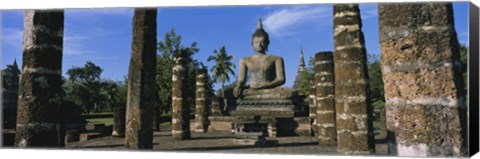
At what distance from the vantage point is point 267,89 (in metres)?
12.8

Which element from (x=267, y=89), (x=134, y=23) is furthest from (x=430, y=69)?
(x=267, y=89)

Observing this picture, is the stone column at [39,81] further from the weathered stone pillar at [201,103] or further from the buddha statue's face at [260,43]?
the weathered stone pillar at [201,103]

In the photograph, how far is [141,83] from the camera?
7777mm

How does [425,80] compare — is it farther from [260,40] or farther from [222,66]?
[222,66]

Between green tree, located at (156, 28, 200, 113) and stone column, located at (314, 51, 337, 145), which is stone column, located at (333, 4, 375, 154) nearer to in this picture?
stone column, located at (314, 51, 337, 145)

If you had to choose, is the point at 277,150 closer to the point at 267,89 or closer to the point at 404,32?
the point at 267,89

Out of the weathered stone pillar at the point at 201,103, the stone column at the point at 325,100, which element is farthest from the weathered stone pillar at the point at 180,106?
the stone column at the point at 325,100

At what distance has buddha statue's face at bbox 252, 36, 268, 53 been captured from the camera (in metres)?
12.8

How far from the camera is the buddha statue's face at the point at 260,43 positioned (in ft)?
42.0

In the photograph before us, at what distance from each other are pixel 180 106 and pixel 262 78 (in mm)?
2878

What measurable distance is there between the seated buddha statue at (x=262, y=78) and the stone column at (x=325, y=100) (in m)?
2.94

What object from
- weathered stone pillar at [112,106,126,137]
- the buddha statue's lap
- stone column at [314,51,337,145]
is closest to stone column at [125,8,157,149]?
stone column at [314,51,337,145]

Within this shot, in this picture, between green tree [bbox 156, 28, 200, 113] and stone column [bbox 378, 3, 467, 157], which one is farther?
green tree [bbox 156, 28, 200, 113]

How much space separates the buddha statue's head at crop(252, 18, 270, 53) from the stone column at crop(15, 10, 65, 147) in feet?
23.6
